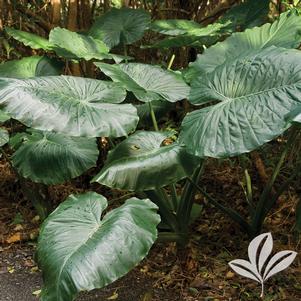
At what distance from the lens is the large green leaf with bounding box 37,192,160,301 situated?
4.80 ft

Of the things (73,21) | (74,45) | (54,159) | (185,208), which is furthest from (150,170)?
(73,21)

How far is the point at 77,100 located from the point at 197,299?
1015mm

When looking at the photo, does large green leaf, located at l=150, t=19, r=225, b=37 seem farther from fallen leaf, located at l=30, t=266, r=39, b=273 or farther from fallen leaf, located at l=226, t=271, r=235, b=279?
fallen leaf, located at l=30, t=266, r=39, b=273

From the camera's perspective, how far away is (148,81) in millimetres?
2457

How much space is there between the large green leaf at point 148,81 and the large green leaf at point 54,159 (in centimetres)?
41

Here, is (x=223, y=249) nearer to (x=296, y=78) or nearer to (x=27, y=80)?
(x=296, y=78)

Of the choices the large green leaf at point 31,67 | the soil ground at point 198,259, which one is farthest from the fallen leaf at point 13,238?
the large green leaf at point 31,67

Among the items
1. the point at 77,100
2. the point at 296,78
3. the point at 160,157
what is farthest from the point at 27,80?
the point at 296,78

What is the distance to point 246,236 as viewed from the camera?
2.53 meters

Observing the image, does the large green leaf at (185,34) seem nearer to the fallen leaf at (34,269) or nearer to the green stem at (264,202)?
the green stem at (264,202)

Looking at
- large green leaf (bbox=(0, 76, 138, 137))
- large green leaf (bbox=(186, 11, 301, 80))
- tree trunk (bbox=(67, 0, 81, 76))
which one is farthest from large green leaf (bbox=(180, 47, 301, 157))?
tree trunk (bbox=(67, 0, 81, 76))

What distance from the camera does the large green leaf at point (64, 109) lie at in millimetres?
1786

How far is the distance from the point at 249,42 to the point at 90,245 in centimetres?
148

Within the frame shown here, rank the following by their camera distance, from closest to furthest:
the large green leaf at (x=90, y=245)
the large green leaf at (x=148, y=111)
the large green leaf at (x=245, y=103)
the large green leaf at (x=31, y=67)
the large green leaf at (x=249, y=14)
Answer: the large green leaf at (x=90, y=245), the large green leaf at (x=245, y=103), the large green leaf at (x=148, y=111), the large green leaf at (x=31, y=67), the large green leaf at (x=249, y=14)
